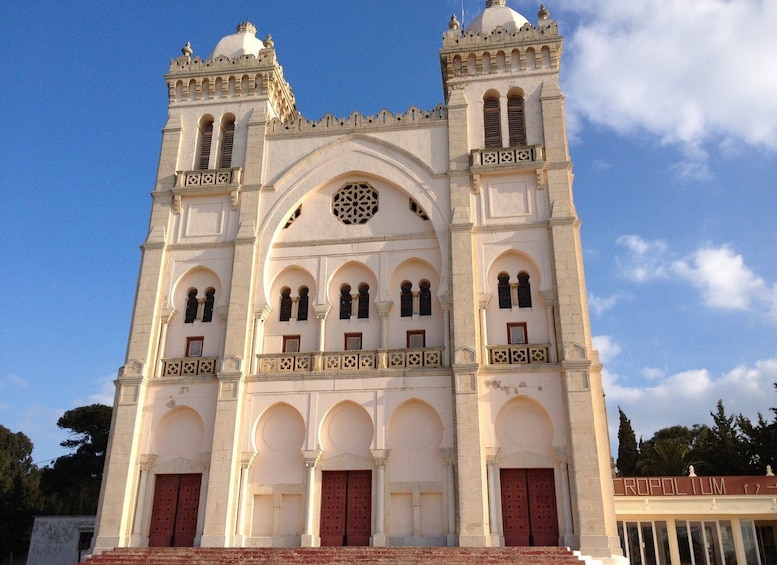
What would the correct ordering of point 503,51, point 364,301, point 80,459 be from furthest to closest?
Answer: point 80,459, point 503,51, point 364,301

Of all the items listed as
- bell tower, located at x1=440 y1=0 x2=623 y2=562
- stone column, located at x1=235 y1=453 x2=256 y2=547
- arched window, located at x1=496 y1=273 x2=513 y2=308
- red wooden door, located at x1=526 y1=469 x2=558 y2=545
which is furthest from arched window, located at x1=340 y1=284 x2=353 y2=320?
red wooden door, located at x1=526 y1=469 x2=558 y2=545

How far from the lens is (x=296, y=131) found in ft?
80.5

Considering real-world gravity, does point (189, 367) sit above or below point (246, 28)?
below

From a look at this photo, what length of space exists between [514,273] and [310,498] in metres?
9.17

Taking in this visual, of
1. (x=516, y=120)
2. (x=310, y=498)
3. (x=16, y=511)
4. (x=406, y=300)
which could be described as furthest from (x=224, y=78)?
(x=16, y=511)

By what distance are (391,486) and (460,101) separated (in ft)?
43.0

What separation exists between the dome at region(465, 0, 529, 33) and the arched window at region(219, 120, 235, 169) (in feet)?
31.3

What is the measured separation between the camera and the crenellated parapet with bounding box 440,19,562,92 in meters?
24.0

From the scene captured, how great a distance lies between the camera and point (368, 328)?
858 inches

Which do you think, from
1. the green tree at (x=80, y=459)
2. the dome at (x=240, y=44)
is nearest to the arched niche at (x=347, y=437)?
the dome at (x=240, y=44)

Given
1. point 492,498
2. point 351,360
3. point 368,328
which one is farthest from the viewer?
point 368,328

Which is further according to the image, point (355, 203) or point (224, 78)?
point (224, 78)

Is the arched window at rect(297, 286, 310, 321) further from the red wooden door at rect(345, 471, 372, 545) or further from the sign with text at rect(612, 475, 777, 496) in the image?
the sign with text at rect(612, 475, 777, 496)

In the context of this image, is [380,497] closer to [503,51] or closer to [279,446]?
[279,446]
